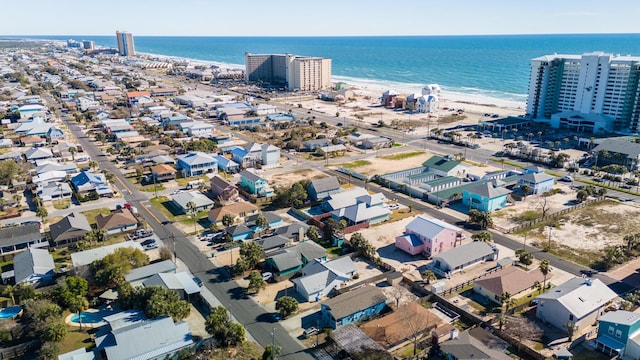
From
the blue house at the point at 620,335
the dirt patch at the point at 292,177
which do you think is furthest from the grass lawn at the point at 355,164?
the blue house at the point at 620,335

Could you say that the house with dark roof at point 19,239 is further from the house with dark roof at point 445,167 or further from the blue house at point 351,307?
the house with dark roof at point 445,167

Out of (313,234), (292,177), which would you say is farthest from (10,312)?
(292,177)

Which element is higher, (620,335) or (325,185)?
(325,185)

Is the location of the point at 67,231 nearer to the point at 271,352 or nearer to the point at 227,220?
the point at 227,220

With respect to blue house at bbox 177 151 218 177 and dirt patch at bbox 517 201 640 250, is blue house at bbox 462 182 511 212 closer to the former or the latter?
dirt patch at bbox 517 201 640 250

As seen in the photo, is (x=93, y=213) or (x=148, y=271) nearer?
(x=148, y=271)

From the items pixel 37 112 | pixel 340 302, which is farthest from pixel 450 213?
pixel 37 112
